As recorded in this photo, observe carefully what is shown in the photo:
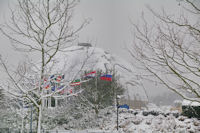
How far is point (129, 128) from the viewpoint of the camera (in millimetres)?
17078

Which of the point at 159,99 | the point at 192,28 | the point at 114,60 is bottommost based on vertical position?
the point at 159,99

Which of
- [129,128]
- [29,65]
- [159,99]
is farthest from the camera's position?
[159,99]

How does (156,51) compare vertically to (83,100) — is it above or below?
above

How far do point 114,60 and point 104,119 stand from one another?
25.0 metres

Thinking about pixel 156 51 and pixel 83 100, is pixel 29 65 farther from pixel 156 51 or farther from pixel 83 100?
pixel 83 100

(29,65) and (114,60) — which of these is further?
(114,60)

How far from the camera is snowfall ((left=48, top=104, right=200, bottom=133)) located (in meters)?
14.3

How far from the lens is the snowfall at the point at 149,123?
14.3 m

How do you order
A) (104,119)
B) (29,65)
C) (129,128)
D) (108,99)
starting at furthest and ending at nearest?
(108,99)
(104,119)
(129,128)
(29,65)

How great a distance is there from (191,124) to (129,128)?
16.4ft

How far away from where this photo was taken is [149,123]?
55.2 ft

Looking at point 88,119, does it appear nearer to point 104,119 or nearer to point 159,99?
point 104,119

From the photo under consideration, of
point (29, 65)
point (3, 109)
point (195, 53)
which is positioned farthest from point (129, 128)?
point (195, 53)

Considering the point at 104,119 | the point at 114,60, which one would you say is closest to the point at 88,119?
the point at 104,119
